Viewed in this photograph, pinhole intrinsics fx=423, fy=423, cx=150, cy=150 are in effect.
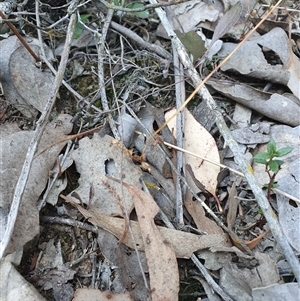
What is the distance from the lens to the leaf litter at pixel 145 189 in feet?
4.40

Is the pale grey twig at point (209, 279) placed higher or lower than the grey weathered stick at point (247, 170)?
lower

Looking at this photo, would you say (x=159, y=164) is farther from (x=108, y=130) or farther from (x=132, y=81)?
(x=132, y=81)

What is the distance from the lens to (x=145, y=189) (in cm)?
149

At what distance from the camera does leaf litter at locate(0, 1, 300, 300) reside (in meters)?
1.34

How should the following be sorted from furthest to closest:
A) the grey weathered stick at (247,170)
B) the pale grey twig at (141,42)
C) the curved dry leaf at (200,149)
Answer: the pale grey twig at (141,42), the curved dry leaf at (200,149), the grey weathered stick at (247,170)

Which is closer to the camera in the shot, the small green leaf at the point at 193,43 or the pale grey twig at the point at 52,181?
the pale grey twig at the point at 52,181

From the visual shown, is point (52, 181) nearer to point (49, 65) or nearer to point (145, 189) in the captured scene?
point (145, 189)

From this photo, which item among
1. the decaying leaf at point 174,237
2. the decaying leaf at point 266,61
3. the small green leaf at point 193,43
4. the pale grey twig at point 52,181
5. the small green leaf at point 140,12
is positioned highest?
the small green leaf at point 140,12

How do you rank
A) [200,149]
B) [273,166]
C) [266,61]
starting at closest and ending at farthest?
[273,166], [200,149], [266,61]

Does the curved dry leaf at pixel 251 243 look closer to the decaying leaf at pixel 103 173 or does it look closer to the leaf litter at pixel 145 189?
the leaf litter at pixel 145 189

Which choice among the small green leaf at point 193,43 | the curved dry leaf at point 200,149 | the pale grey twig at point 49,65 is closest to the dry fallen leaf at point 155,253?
the curved dry leaf at point 200,149

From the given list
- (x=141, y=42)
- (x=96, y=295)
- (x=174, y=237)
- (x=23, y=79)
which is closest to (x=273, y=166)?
(x=174, y=237)

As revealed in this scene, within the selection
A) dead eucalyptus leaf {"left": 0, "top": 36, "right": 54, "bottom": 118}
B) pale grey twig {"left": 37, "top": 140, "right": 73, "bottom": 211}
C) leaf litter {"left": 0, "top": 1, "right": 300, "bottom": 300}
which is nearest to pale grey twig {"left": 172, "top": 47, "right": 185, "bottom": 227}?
leaf litter {"left": 0, "top": 1, "right": 300, "bottom": 300}

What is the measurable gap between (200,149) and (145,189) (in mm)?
284
